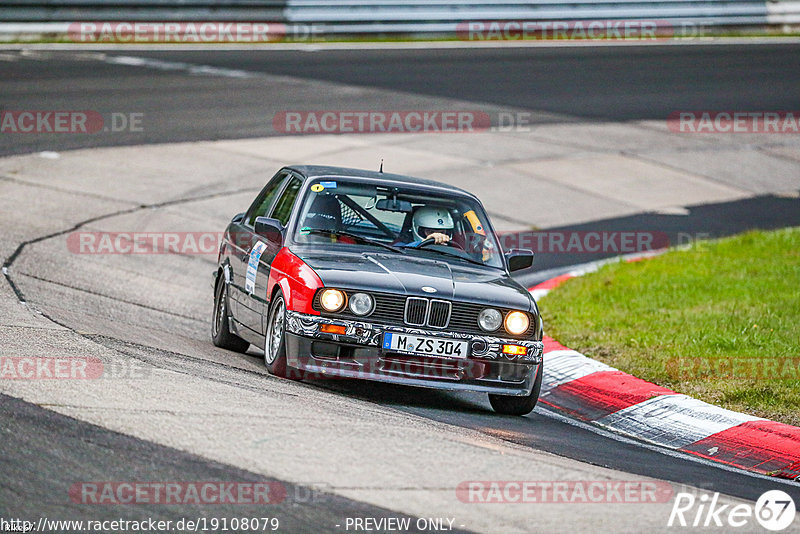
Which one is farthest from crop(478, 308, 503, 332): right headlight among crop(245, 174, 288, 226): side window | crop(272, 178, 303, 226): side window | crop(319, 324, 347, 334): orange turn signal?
crop(245, 174, 288, 226): side window

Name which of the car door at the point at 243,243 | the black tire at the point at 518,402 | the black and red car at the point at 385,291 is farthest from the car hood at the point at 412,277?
the car door at the point at 243,243

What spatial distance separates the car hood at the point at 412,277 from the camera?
7613 millimetres

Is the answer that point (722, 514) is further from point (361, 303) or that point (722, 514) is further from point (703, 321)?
point (703, 321)

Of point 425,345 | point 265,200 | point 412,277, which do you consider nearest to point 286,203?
point 265,200

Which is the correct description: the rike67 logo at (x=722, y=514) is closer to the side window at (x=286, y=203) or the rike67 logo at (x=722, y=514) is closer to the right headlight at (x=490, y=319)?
the right headlight at (x=490, y=319)

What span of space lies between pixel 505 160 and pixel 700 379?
1043 cm

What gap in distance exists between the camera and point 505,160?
18906 millimetres

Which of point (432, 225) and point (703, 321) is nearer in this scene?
point (432, 225)

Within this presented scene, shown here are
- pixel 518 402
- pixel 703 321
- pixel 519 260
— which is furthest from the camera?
pixel 703 321

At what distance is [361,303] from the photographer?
7562 mm

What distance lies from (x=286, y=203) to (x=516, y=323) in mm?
2266

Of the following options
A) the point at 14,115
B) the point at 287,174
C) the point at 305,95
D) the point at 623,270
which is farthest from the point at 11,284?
the point at 305,95

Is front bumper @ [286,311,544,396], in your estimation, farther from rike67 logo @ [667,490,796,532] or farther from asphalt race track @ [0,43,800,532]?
rike67 logo @ [667,490,796,532]

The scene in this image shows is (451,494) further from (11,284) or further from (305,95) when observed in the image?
(305,95)
